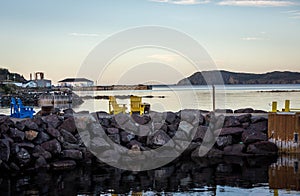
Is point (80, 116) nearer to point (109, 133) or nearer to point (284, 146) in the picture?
point (109, 133)

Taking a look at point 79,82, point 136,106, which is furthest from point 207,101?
point 136,106

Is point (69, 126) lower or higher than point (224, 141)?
higher

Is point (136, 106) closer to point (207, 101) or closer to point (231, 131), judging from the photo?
point (231, 131)

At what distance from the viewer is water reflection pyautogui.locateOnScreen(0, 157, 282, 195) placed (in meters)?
13.6

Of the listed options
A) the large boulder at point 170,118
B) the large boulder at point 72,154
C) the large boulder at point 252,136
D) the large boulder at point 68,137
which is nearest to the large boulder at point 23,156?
the large boulder at point 72,154

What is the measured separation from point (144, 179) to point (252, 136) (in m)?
5.86

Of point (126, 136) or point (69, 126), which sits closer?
point (69, 126)

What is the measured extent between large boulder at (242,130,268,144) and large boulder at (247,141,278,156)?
239 millimetres

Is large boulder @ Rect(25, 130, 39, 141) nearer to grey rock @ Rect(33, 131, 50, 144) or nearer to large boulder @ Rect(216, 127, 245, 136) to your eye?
grey rock @ Rect(33, 131, 50, 144)

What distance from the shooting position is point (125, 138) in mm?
18922

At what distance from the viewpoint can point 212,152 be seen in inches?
741

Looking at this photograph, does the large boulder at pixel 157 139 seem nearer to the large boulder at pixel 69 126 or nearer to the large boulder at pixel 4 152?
the large boulder at pixel 69 126

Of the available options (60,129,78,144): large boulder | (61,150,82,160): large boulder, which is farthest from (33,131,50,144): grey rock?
(61,150,82,160): large boulder

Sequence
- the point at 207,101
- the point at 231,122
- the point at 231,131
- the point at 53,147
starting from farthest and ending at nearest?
1. the point at 207,101
2. the point at 231,122
3. the point at 231,131
4. the point at 53,147
